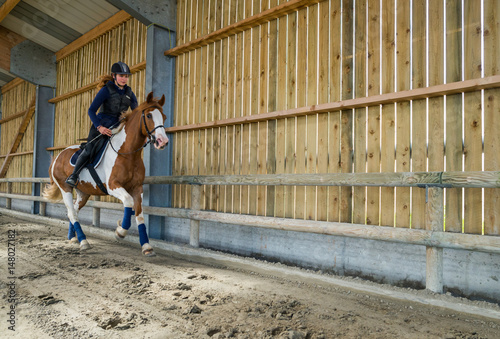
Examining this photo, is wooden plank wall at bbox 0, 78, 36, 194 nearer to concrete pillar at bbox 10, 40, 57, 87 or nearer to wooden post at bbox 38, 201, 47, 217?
concrete pillar at bbox 10, 40, 57, 87

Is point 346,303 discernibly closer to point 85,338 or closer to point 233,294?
point 233,294

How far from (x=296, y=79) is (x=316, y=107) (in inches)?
22.2

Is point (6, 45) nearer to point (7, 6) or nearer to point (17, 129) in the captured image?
point (7, 6)

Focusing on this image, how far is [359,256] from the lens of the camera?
3150mm

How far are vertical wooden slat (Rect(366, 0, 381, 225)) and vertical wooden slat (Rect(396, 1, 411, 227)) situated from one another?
19 cm

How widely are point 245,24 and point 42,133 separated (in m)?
7.52

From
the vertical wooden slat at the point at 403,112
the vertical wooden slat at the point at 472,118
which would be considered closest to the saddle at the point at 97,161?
the vertical wooden slat at the point at 403,112

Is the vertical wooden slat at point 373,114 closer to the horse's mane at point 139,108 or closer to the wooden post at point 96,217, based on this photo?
the horse's mane at point 139,108

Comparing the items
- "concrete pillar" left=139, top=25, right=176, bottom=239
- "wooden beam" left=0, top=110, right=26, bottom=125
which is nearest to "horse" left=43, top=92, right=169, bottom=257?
"concrete pillar" left=139, top=25, right=176, bottom=239

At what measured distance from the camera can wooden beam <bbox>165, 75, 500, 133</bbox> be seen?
2.61 metres

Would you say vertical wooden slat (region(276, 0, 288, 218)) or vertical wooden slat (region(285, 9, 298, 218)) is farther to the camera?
vertical wooden slat (region(276, 0, 288, 218))

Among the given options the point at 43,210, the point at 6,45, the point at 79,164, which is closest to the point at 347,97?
the point at 79,164

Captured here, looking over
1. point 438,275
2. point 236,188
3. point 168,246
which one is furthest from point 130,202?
point 438,275

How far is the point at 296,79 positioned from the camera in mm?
3975
